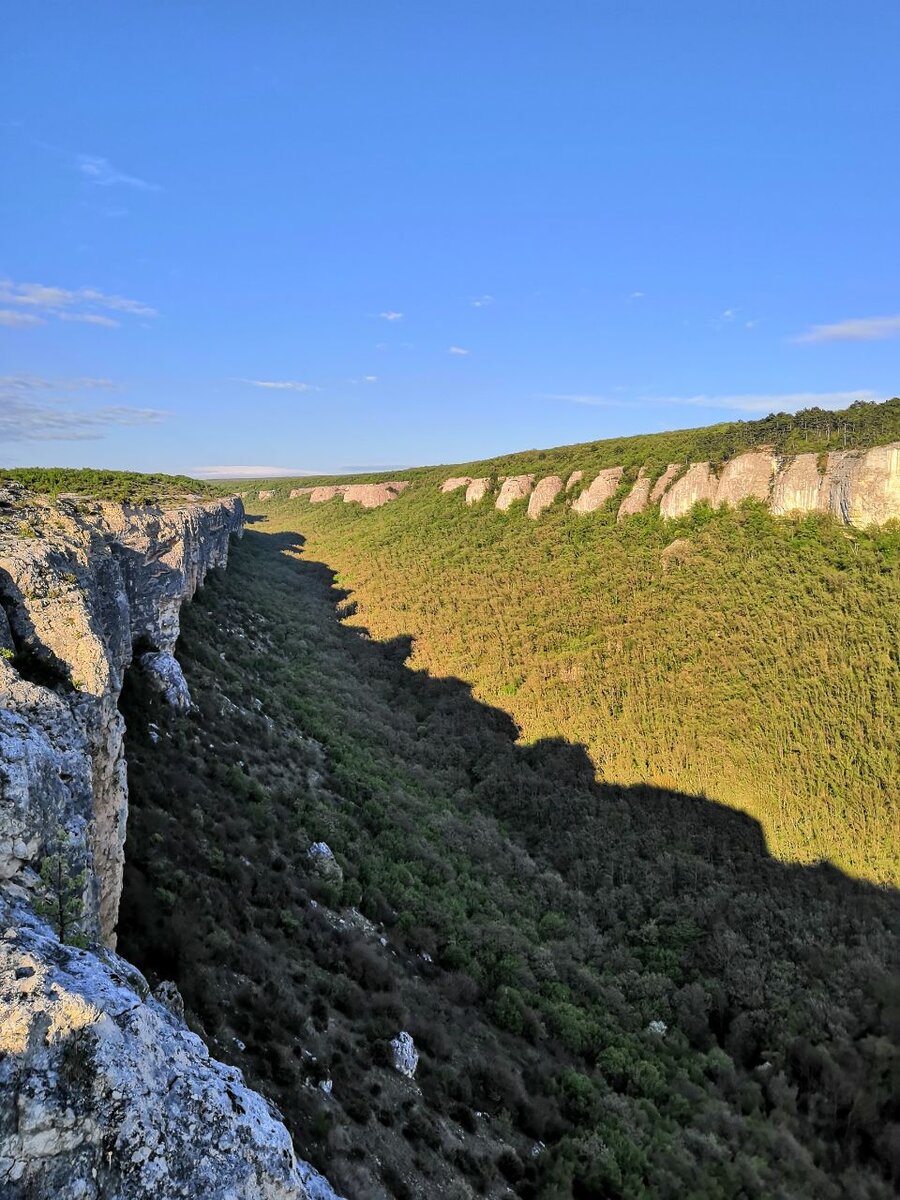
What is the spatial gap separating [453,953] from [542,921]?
17.1 ft

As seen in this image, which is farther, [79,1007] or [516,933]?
[516,933]

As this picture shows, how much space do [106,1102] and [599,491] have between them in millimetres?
56319

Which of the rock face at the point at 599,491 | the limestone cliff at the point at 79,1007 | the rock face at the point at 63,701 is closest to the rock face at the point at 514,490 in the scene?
the rock face at the point at 599,491

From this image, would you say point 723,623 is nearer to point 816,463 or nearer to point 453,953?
point 816,463

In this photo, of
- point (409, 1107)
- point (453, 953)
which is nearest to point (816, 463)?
point (453, 953)

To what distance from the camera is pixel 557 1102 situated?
1324 cm

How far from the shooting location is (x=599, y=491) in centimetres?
5638

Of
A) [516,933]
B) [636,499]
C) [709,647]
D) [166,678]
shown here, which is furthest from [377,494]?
[516,933]

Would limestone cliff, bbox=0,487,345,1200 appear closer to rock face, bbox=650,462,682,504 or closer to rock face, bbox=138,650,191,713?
rock face, bbox=138,650,191,713

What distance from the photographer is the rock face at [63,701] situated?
638 cm

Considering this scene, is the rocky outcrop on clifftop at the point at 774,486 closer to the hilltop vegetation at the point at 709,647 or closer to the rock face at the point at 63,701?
the hilltop vegetation at the point at 709,647

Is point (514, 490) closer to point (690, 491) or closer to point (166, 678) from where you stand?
point (690, 491)

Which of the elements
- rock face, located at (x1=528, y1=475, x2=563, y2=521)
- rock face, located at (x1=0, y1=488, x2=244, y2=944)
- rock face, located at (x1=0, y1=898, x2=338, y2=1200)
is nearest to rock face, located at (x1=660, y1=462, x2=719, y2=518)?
rock face, located at (x1=528, y1=475, x2=563, y2=521)

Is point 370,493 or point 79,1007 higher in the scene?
point 370,493
